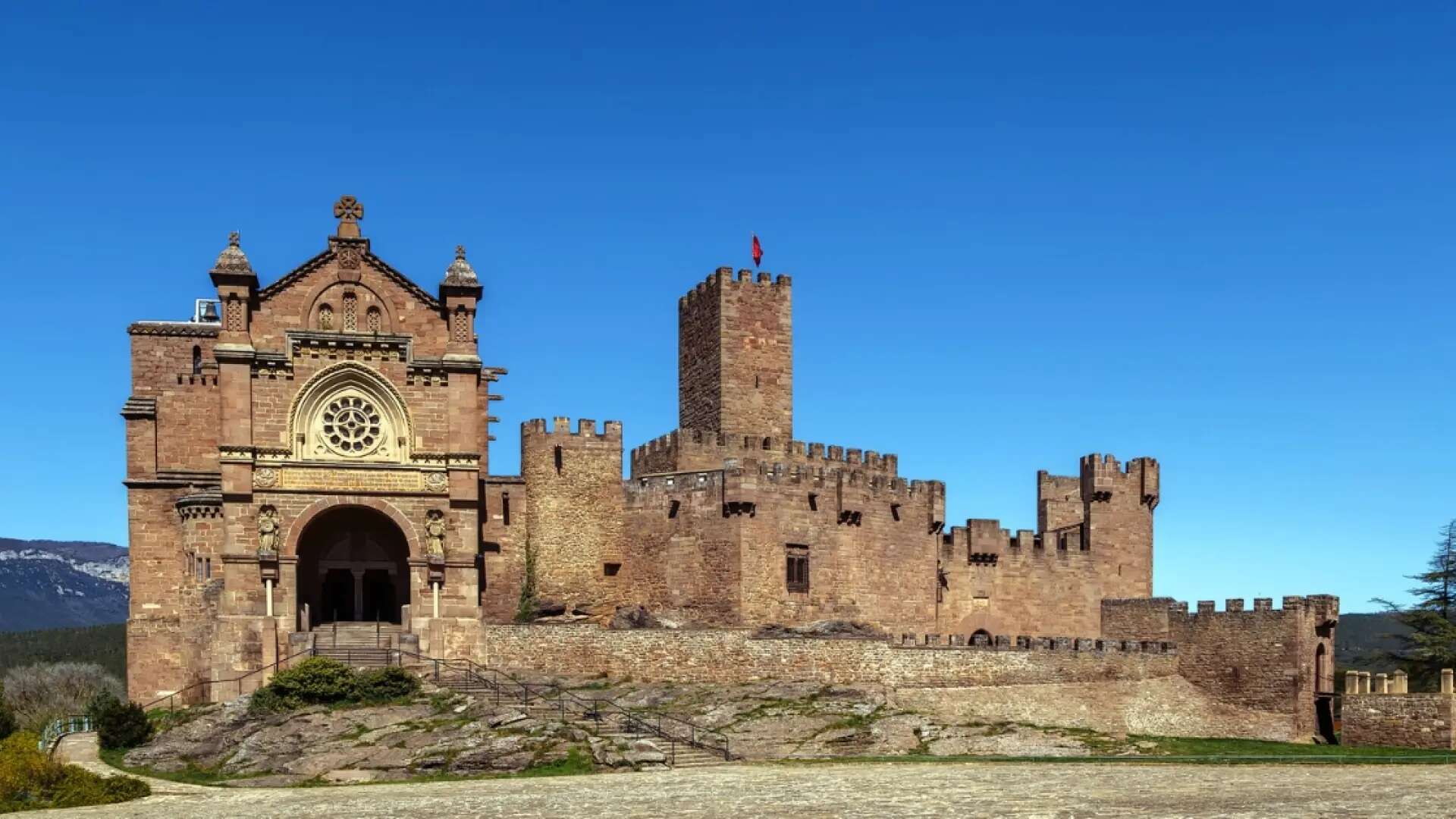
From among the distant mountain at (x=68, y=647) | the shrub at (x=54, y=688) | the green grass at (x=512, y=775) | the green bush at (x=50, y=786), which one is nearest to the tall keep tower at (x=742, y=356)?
the green grass at (x=512, y=775)

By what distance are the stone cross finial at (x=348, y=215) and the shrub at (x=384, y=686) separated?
14.1 m

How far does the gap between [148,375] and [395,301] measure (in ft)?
34.9

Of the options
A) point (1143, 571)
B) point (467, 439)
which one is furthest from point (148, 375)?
point (1143, 571)

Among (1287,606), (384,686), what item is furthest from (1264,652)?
(384,686)

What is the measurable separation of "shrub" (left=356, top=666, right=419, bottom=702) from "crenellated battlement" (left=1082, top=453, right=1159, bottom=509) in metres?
28.5

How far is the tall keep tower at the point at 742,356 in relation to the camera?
2318 inches

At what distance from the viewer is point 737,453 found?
189ft

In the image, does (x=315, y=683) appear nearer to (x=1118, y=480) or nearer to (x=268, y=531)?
(x=268, y=531)

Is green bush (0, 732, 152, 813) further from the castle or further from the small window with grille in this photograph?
the small window with grille

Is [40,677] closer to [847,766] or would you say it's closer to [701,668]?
[701,668]

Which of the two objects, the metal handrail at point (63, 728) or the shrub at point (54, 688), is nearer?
the metal handrail at point (63, 728)

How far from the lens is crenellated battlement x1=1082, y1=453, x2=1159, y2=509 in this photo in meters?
60.6

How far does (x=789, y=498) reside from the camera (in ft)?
172

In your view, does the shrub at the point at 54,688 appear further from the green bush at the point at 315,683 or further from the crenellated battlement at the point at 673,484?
the crenellated battlement at the point at 673,484
